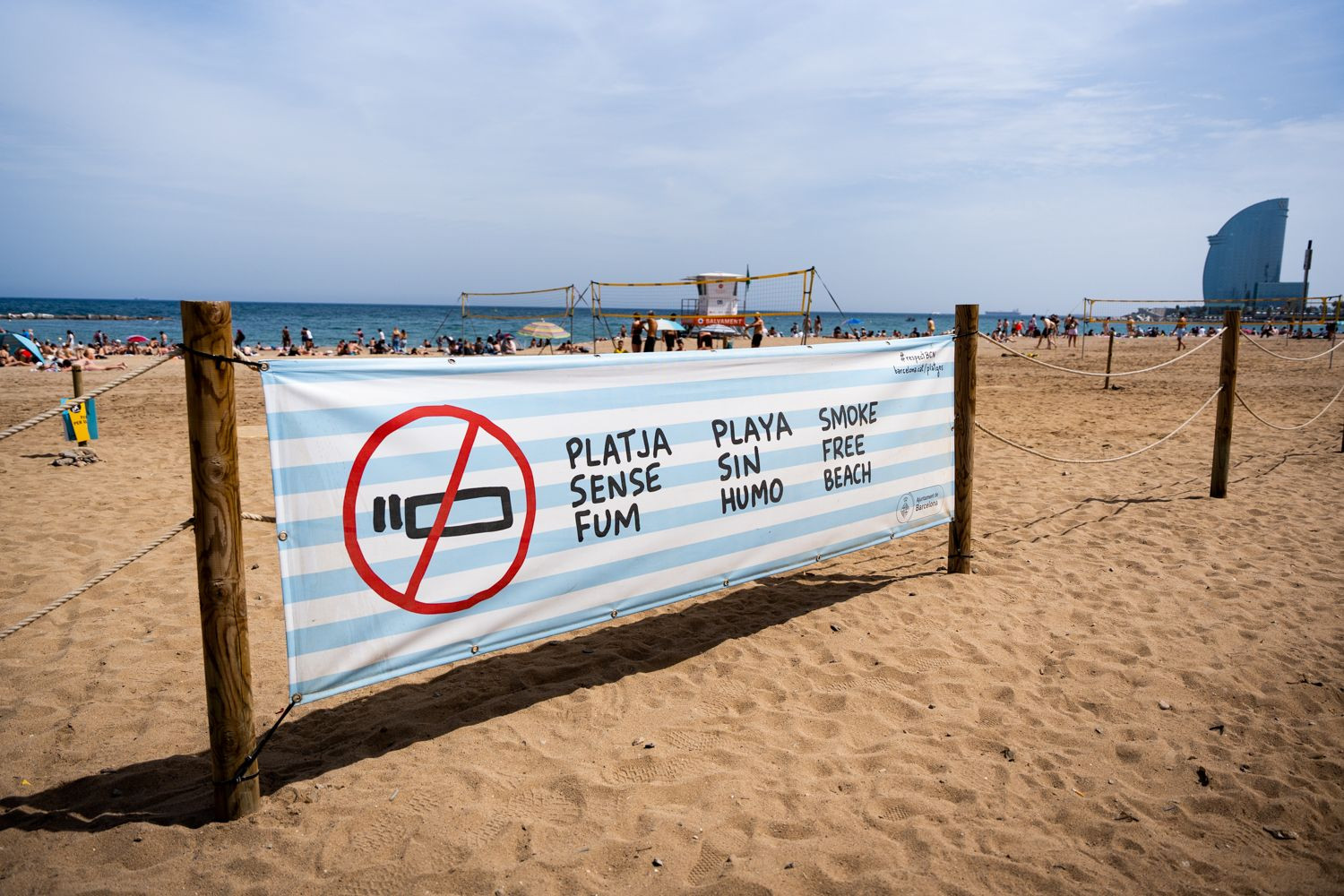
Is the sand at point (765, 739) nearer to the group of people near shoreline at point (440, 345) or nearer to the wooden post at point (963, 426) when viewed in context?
the wooden post at point (963, 426)

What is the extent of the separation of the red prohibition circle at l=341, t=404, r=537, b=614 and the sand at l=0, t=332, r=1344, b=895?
0.73 meters

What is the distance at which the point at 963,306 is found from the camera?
4934 millimetres

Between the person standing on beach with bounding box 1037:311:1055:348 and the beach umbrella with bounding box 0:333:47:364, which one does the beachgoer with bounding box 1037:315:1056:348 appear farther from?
the beach umbrella with bounding box 0:333:47:364

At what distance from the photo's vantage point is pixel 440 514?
2883mm

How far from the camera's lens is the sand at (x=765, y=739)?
8.11 ft

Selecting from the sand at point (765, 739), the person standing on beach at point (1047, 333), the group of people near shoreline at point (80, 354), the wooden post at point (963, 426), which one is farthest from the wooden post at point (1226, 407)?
the person standing on beach at point (1047, 333)

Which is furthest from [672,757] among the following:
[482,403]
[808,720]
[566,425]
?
[482,403]

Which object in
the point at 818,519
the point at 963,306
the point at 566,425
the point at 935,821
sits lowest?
the point at 935,821

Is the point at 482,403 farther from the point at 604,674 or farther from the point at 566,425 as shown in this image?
the point at 604,674

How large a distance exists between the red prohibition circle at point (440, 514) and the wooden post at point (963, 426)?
3.26 meters

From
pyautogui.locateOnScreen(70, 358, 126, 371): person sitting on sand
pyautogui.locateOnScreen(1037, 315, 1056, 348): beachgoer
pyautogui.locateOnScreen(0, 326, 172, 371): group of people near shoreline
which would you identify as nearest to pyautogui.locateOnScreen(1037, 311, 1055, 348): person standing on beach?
pyautogui.locateOnScreen(1037, 315, 1056, 348): beachgoer

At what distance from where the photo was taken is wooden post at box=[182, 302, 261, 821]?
97.7 inches

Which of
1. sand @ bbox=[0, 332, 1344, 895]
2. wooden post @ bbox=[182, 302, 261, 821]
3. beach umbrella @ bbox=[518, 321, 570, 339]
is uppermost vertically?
beach umbrella @ bbox=[518, 321, 570, 339]

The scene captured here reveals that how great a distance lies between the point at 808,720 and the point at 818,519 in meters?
1.29
